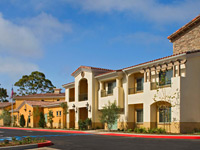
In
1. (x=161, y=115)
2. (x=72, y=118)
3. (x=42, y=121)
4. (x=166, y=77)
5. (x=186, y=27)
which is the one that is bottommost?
(x=42, y=121)

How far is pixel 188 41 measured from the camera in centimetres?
3319

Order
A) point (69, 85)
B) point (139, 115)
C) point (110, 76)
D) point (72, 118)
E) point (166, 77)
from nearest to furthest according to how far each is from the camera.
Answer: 1. point (166, 77)
2. point (139, 115)
3. point (110, 76)
4. point (72, 118)
5. point (69, 85)

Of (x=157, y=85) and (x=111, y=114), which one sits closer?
(x=157, y=85)

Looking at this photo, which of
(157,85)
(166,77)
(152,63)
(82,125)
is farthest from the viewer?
(82,125)

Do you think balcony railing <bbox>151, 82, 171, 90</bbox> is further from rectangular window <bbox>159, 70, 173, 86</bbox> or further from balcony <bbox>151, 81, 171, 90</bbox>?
rectangular window <bbox>159, 70, 173, 86</bbox>

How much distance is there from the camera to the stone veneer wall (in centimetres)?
3191

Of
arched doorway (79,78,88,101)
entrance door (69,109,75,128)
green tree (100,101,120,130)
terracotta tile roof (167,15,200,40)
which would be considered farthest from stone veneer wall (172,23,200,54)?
entrance door (69,109,75,128)

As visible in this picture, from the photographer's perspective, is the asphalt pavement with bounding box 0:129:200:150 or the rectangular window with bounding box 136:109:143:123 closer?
the asphalt pavement with bounding box 0:129:200:150

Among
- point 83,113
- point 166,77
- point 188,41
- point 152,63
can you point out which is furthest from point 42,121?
point 188,41

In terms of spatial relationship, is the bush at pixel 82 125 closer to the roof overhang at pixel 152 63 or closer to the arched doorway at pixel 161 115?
the roof overhang at pixel 152 63

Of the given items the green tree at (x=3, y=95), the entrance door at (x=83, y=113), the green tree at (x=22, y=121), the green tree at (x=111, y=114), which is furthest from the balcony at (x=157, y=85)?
the green tree at (x=3, y=95)

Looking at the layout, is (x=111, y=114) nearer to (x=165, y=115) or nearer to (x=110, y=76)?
(x=110, y=76)

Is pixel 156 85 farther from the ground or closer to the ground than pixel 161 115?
farther from the ground

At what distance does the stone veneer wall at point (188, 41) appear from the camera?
105ft
